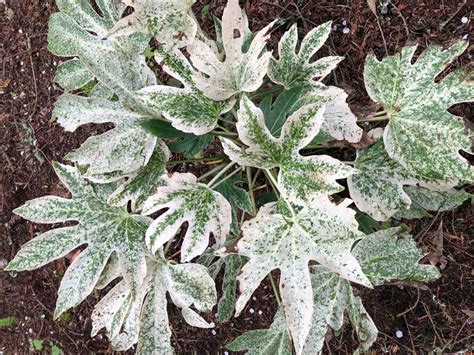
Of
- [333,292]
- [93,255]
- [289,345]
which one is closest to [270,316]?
[289,345]

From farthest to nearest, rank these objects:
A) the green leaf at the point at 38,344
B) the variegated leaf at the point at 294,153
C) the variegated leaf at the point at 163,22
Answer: the green leaf at the point at 38,344
the variegated leaf at the point at 163,22
the variegated leaf at the point at 294,153

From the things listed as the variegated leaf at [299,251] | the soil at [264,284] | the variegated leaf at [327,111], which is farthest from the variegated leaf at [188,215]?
the soil at [264,284]

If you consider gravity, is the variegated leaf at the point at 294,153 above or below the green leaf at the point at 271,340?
above

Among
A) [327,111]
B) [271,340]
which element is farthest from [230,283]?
[327,111]

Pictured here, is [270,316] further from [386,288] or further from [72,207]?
[72,207]

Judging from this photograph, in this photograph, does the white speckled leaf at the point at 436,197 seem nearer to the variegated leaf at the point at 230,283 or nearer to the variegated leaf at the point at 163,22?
the variegated leaf at the point at 230,283

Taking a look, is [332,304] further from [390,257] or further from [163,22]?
[163,22]

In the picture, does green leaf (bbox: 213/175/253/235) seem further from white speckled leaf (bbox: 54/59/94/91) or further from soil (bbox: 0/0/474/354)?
white speckled leaf (bbox: 54/59/94/91)
